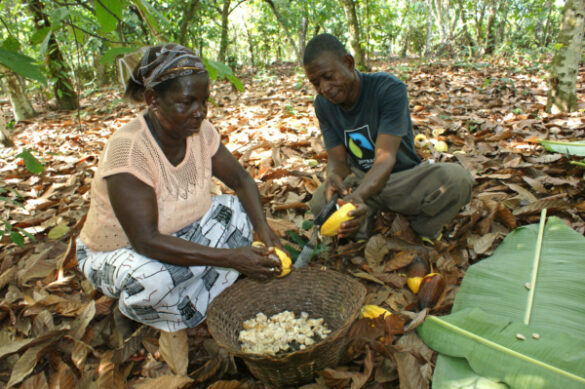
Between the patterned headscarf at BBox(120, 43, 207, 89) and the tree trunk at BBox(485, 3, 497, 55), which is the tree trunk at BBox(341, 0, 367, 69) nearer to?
the tree trunk at BBox(485, 3, 497, 55)

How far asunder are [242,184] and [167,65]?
0.82 m

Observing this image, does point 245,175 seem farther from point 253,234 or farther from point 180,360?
point 180,360

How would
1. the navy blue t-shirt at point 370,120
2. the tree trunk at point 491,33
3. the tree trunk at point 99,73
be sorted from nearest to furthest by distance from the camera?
1. the navy blue t-shirt at point 370,120
2. the tree trunk at point 491,33
3. the tree trunk at point 99,73

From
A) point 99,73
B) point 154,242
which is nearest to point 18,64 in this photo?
point 154,242

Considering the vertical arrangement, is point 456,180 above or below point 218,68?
below

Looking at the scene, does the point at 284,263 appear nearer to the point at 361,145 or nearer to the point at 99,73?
the point at 361,145

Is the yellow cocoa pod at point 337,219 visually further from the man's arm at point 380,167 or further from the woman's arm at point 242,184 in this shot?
the woman's arm at point 242,184

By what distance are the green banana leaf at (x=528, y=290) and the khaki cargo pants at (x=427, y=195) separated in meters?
0.34

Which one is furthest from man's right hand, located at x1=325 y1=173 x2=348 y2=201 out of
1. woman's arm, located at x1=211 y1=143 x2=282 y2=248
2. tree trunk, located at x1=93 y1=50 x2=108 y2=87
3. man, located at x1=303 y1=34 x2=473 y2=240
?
tree trunk, located at x1=93 y1=50 x2=108 y2=87

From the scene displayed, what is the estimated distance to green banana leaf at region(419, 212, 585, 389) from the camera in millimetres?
1457

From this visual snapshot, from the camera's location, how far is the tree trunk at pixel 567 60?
3422 millimetres

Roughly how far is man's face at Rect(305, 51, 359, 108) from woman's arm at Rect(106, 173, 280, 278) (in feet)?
2.99

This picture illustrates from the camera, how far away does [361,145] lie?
2365 mm

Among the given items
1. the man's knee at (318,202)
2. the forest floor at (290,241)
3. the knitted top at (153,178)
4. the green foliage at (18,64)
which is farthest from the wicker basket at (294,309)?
the green foliage at (18,64)
